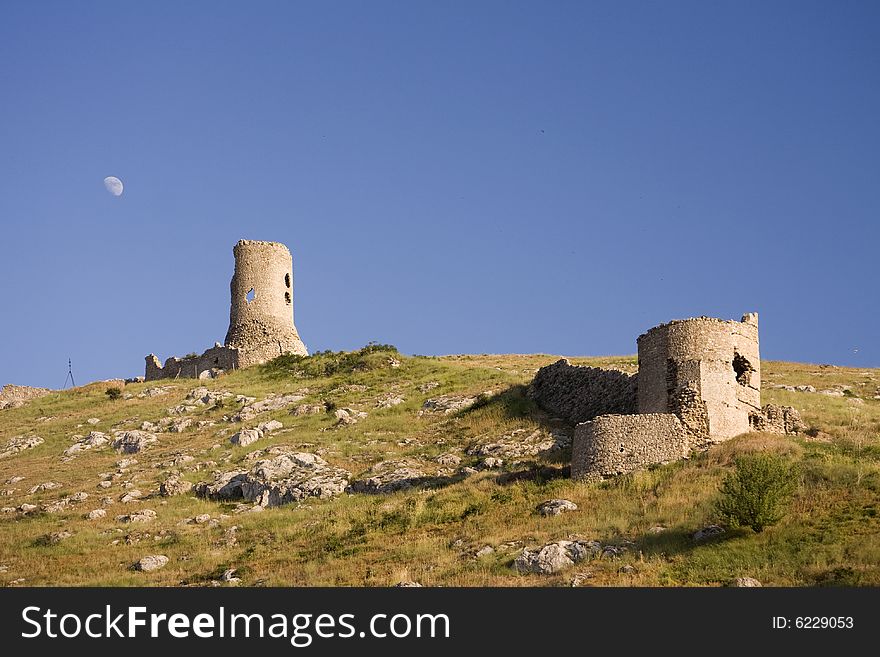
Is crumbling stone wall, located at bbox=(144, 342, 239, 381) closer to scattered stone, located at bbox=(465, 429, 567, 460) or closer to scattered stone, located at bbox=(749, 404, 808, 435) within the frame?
scattered stone, located at bbox=(465, 429, 567, 460)

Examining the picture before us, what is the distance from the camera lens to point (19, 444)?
46812 millimetres

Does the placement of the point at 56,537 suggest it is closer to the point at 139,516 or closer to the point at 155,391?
the point at 139,516

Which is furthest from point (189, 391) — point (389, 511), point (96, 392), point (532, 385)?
point (389, 511)

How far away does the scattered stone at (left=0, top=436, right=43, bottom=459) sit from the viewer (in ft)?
151

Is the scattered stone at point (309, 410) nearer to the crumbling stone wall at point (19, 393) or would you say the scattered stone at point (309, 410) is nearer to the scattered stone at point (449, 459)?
the scattered stone at point (449, 459)

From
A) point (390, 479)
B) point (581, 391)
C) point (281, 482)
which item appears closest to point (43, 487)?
point (281, 482)

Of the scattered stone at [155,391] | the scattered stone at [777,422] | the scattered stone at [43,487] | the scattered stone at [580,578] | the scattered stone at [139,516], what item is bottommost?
the scattered stone at [580,578]

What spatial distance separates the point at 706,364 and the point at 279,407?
21.1m

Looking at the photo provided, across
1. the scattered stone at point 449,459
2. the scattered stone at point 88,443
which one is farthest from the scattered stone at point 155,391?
the scattered stone at point 449,459

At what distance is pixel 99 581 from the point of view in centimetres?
2764

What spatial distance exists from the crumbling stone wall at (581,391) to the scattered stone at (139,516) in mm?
14238

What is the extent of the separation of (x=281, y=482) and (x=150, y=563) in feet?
23.6

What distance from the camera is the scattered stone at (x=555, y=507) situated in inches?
1124

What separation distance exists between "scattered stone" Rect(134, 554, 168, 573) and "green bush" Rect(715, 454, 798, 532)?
46.4ft
